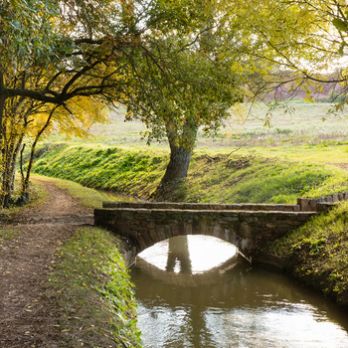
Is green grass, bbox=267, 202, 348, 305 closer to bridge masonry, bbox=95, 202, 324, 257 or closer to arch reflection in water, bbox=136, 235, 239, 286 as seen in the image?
bridge masonry, bbox=95, 202, 324, 257

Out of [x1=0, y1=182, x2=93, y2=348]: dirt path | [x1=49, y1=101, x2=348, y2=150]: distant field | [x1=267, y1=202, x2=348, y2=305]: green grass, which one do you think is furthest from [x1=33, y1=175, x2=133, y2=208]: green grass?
[x1=267, y1=202, x2=348, y2=305]: green grass

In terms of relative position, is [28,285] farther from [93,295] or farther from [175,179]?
[175,179]

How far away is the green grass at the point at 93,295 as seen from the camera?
7191 mm

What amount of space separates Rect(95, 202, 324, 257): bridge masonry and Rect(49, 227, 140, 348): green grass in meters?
1.88

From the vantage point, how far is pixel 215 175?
26.6m

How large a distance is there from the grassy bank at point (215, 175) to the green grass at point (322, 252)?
460cm

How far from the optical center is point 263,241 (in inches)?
612

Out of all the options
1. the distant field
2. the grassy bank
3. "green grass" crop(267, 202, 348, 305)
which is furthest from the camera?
the distant field

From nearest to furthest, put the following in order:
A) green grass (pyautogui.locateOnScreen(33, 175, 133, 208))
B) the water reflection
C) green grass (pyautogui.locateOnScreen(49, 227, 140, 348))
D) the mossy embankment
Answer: green grass (pyautogui.locateOnScreen(49, 227, 140, 348)) → the mossy embankment → the water reflection → green grass (pyautogui.locateOnScreen(33, 175, 133, 208))

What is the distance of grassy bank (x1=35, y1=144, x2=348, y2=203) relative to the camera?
69.8ft

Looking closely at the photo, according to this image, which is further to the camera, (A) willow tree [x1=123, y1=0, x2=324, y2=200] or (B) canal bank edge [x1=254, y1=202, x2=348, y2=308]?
(A) willow tree [x1=123, y1=0, x2=324, y2=200]

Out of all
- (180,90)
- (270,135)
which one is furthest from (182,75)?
(270,135)

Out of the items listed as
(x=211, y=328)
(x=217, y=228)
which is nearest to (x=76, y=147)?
(x=217, y=228)

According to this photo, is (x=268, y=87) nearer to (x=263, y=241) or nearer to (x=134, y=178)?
(x=263, y=241)
